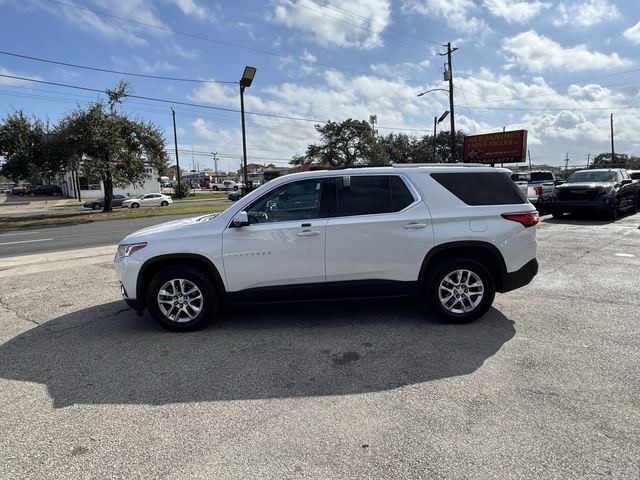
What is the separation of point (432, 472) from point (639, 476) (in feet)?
3.69

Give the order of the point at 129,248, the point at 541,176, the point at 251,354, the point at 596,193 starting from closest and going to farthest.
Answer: the point at 251,354, the point at 129,248, the point at 596,193, the point at 541,176

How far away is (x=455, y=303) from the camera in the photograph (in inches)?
191

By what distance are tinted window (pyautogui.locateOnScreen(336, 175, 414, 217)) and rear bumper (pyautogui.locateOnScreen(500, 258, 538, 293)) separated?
141 centimetres

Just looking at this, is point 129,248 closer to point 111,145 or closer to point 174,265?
point 174,265

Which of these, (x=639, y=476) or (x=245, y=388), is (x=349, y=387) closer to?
(x=245, y=388)

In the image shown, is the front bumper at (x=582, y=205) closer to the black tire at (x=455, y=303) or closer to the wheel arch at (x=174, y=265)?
the black tire at (x=455, y=303)

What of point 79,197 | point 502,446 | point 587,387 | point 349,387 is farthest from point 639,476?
point 79,197

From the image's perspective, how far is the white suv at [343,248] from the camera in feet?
15.2

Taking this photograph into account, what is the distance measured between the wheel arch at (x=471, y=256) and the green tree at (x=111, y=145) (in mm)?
26519

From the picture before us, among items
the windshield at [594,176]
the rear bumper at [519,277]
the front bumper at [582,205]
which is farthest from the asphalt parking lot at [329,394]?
the windshield at [594,176]

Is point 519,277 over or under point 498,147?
under

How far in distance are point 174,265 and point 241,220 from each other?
3.00 ft

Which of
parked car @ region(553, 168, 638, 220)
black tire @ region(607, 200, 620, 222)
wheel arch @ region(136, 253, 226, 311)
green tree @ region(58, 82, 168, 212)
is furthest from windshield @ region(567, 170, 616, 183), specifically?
green tree @ region(58, 82, 168, 212)

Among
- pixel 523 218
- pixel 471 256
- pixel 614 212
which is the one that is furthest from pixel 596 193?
pixel 471 256
